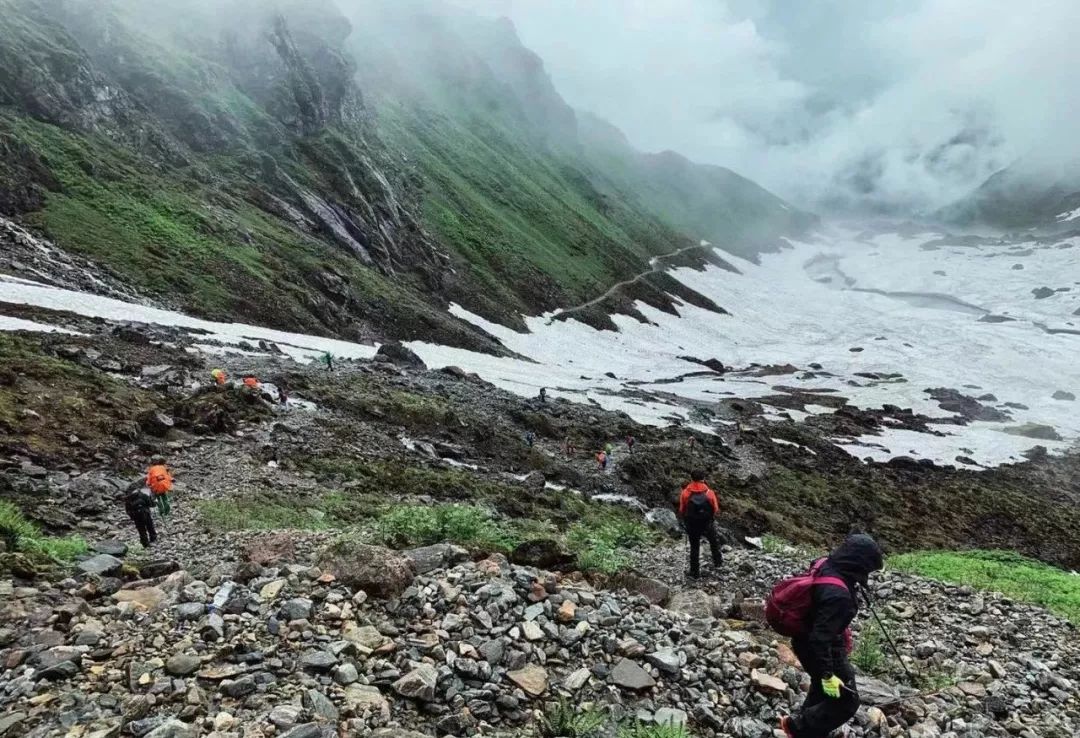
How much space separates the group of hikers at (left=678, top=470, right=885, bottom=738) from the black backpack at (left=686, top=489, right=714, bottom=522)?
5341 millimetres

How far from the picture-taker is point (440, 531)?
10023mm

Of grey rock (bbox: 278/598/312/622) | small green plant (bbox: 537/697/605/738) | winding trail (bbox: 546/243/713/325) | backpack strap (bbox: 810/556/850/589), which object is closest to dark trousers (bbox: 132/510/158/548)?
grey rock (bbox: 278/598/312/622)

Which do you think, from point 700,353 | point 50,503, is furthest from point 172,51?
point 50,503

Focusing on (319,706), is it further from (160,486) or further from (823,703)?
(160,486)

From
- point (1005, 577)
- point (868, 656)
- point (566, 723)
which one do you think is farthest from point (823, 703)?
point (1005, 577)

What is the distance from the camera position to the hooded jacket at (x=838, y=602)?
5953 mm

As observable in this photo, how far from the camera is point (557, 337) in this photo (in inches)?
2734

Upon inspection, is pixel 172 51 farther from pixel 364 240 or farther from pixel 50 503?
pixel 50 503

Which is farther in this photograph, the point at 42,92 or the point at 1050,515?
the point at 42,92

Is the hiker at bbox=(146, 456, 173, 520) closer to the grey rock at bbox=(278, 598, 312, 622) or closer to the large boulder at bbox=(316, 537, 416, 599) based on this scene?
the large boulder at bbox=(316, 537, 416, 599)

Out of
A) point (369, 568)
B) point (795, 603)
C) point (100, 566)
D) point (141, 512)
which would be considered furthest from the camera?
point (141, 512)

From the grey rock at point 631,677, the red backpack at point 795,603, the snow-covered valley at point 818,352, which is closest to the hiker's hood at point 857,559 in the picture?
the red backpack at point 795,603

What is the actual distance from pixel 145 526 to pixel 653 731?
997cm

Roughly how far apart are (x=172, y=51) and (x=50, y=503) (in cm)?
7080
